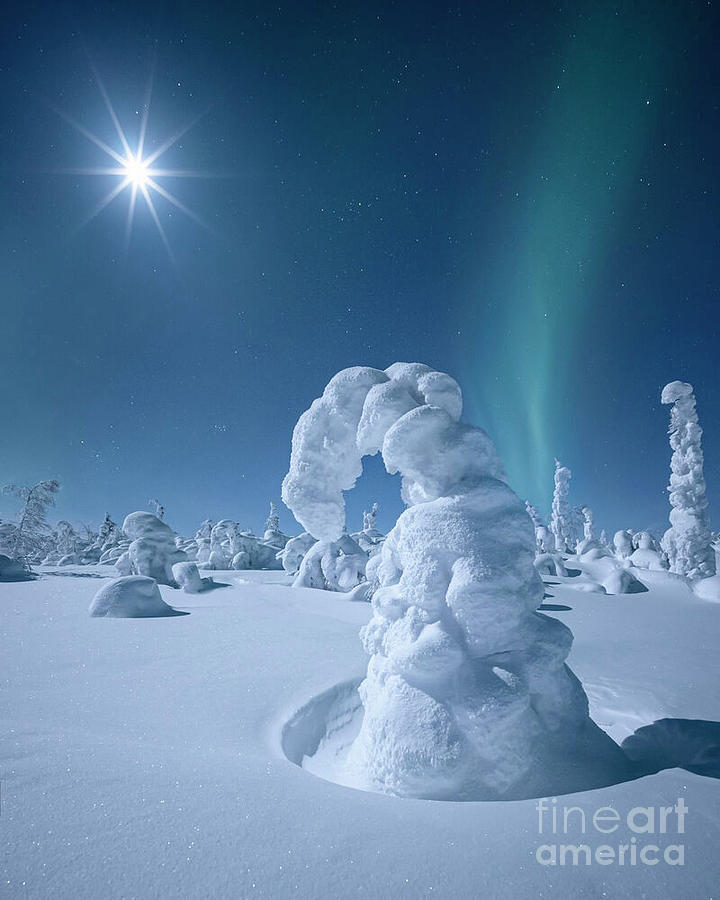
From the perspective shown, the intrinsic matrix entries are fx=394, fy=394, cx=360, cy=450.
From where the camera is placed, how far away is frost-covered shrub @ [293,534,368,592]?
15.9 metres

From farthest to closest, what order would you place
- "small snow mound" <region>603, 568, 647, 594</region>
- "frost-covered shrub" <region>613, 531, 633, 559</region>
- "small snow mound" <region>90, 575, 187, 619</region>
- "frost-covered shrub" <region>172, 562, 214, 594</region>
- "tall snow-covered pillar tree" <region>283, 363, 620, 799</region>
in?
"frost-covered shrub" <region>613, 531, 633, 559</region> → "frost-covered shrub" <region>172, 562, 214, 594</region> → "small snow mound" <region>603, 568, 647, 594</region> → "small snow mound" <region>90, 575, 187, 619</region> → "tall snow-covered pillar tree" <region>283, 363, 620, 799</region>

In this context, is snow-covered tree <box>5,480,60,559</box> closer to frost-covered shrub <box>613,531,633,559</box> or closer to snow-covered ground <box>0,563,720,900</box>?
snow-covered ground <box>0,563,720,900</box>

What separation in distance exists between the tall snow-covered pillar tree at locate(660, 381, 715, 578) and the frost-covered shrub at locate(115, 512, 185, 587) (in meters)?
24.2

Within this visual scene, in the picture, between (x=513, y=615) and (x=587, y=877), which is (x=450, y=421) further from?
(x=587, y=877)

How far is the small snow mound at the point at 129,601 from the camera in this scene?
9.16 meters

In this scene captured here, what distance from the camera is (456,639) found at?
12.0ft

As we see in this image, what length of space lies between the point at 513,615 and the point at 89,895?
3330 millimetres

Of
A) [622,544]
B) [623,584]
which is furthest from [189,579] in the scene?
[622,544]

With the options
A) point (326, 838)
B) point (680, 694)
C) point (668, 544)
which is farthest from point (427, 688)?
point (668, 544)

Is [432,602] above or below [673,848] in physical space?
above

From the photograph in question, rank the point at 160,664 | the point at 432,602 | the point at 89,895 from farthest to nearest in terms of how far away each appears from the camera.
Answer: the point at 160,664, the point at 432,602, the point at 89,895

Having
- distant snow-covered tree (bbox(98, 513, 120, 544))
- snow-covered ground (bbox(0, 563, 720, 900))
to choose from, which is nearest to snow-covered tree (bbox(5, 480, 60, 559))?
distant snow-covered tree (bbox(98, 513, 120, 544))

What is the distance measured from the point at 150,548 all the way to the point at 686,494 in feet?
85.8

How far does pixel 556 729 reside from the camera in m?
3.62
